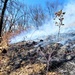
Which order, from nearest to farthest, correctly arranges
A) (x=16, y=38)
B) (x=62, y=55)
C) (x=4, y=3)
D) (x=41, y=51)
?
1. (x=62, y=55)
2. (x=41, y=51)
3. (x=16, y=38)
4. (x=4, y=3)

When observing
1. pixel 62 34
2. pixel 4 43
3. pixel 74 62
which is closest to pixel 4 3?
pixel 4 43

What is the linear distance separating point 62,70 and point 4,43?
3204 mm

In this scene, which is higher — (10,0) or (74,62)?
(10,0)

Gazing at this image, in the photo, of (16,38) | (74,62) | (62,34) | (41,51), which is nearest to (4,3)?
(16,38)

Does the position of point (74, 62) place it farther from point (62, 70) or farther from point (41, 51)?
point (41, 51)

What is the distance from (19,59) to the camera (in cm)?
675

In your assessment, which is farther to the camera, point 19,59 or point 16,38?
point 16,38

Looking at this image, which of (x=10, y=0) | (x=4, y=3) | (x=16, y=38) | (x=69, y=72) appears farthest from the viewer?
(x=10, y=0)

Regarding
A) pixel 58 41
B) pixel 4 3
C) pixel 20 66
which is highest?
pixel 4 3

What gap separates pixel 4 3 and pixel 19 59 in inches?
251

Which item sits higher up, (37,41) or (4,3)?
(4,3)

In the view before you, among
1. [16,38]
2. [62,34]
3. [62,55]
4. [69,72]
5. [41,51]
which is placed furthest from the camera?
[16,38]

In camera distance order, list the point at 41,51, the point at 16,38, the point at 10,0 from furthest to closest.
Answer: the point at 10,0 < the point at 16,38 < the point at 41,51

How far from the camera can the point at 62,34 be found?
7.54 metres
